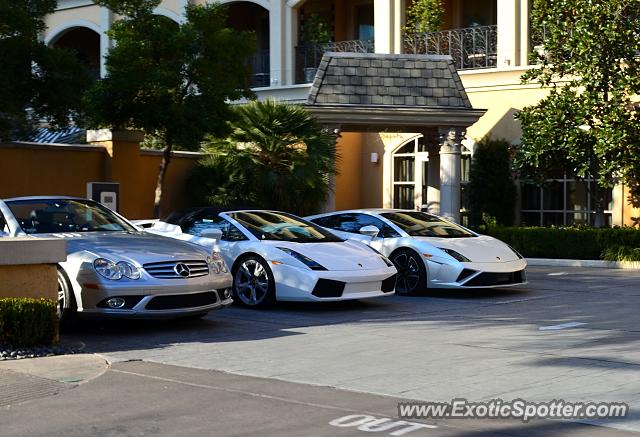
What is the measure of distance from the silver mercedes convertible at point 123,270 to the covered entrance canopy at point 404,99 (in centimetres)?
1102

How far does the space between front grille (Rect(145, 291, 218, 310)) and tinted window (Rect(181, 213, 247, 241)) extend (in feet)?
8.05

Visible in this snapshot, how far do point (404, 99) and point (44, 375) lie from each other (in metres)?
15.7

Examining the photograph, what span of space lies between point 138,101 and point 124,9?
1.64 metres

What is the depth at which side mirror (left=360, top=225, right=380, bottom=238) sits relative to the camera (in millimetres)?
14727

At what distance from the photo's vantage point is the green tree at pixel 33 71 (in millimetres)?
15664

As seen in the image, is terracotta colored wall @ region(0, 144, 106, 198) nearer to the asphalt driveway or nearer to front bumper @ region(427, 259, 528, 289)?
the asphalt driveway

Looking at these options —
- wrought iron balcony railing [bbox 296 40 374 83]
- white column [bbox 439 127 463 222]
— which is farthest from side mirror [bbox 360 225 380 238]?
wrought iron balcony railing [bbox 296 40 374 83]

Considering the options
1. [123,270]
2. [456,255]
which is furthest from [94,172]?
[123,270]

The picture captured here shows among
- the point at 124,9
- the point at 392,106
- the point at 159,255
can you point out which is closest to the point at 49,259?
the point at 159,255

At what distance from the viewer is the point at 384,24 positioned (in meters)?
27.3

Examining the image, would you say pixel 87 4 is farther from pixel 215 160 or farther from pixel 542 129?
pixel 542 129

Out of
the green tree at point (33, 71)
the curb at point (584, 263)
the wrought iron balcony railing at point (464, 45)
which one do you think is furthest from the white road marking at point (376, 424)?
the wrought iron balcony railing at point (464, 45)

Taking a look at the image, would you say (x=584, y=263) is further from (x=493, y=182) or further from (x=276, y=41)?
(x=276, y=41)

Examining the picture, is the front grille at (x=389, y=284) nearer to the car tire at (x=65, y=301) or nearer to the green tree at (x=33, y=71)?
the car tire at (x=65, y=301)
